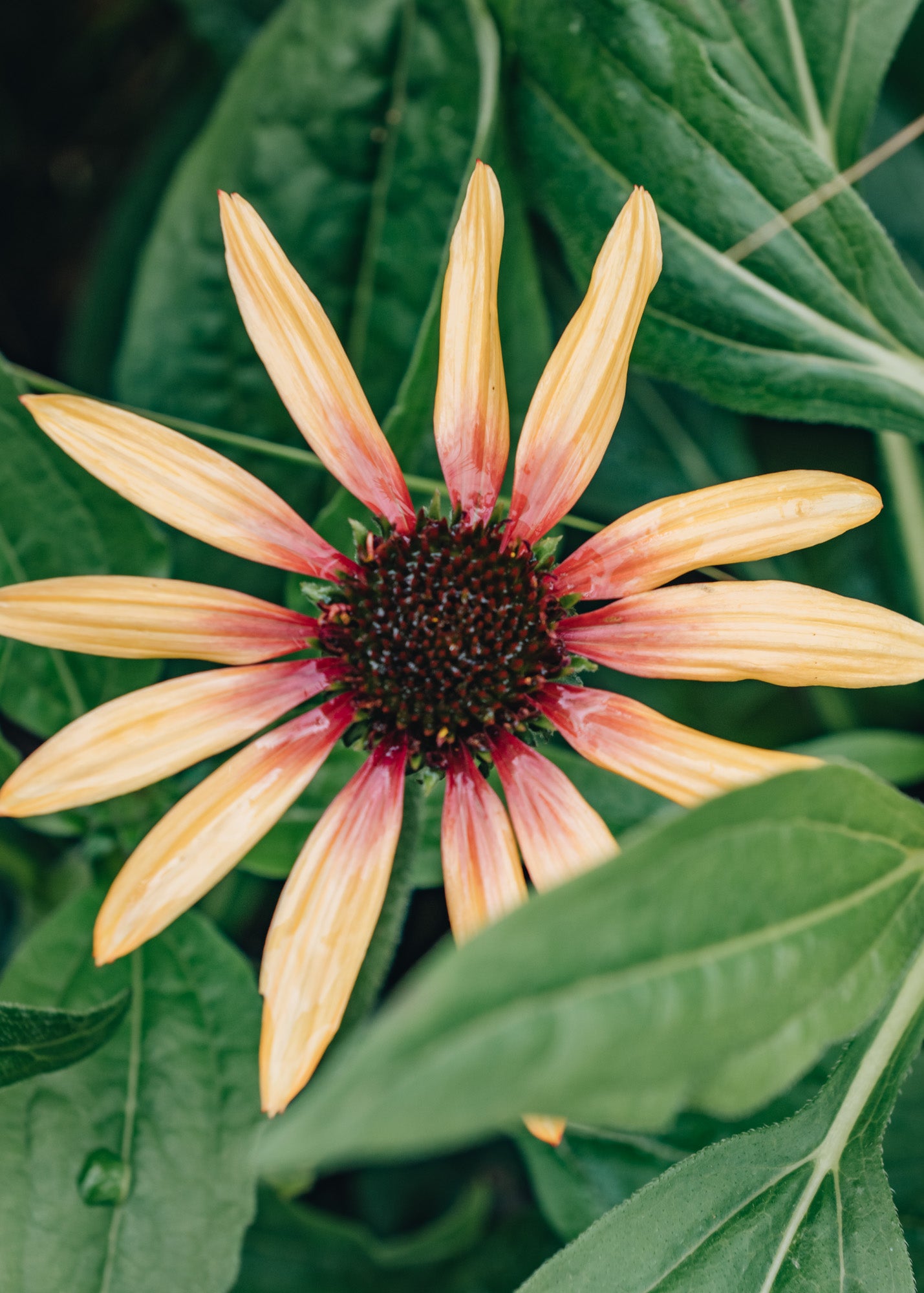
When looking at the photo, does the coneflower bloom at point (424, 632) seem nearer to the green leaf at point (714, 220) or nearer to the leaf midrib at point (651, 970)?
the leaf midrib at point (651, 970)

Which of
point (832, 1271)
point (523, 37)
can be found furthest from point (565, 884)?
point (523, 37)

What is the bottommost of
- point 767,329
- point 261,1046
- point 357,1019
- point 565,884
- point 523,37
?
point 357,1019

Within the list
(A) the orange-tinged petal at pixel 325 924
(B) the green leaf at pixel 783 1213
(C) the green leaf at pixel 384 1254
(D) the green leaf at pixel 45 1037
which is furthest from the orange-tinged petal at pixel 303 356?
(C) the green leaf at pixel 384 1254

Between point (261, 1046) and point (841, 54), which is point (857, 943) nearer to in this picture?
point (261, 1046)

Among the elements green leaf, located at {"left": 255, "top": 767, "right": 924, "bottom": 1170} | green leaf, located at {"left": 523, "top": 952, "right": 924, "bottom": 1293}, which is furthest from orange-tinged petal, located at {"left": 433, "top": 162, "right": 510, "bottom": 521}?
green leaf, located at {"left": 523, "top": 952, "right": 924, "bottom": 1293}

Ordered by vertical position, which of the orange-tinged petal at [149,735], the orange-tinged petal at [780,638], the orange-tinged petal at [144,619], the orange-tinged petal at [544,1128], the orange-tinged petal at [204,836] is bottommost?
the orange-tinged petal at [544,1128]

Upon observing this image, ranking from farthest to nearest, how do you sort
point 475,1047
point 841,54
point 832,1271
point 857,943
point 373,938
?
1. point 841,54
2. point 373,938
3. point 832,1271
4. point 857,943
5. point 475,1047
